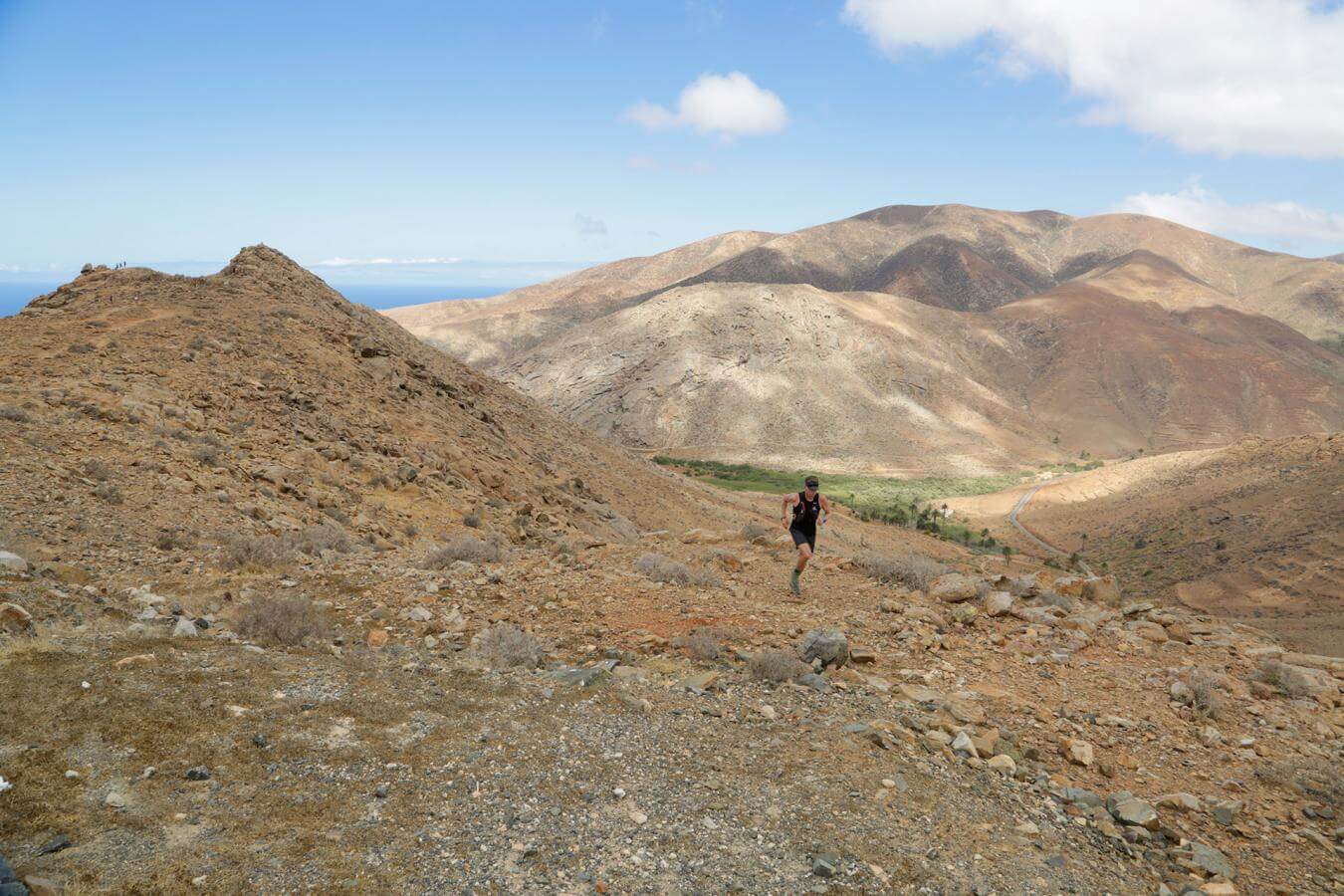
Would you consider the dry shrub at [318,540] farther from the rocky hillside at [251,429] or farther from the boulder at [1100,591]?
the boulder at [1100,591]

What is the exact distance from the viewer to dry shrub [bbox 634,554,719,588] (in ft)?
37.0

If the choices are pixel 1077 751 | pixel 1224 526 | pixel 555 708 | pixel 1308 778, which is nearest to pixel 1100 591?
pixel 1308 778

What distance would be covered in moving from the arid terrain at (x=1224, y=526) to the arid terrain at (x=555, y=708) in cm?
1904

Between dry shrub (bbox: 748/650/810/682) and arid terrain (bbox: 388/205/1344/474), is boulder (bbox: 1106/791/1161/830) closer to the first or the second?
dry shrub (bbox: 748/650/810/682)

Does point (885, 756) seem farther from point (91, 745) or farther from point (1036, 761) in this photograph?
point (91, 745)

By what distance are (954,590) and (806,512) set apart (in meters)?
2.45

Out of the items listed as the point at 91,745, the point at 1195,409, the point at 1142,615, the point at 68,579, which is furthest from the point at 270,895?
the point at 1195,409

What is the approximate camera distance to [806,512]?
11.7 metres

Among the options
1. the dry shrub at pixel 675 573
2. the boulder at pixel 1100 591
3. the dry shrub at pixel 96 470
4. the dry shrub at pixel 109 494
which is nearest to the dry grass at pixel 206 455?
the dry shrub at pixel 96 470

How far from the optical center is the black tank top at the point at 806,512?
11.7 m

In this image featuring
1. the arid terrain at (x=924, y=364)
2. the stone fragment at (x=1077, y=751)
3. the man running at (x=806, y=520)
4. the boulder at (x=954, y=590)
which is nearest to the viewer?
the stone fragment at (x=1077, y=751)

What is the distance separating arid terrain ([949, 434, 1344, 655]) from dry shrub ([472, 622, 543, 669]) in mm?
24128

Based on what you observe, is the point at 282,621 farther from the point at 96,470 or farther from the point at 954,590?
the point at 954,590

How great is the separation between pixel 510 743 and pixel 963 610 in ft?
22.1
